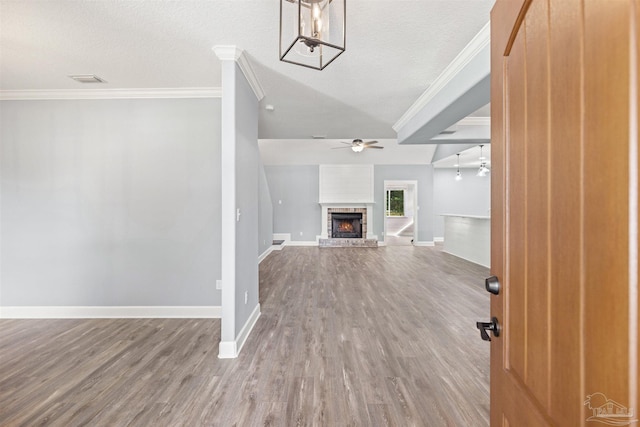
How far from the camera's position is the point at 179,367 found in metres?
2.23

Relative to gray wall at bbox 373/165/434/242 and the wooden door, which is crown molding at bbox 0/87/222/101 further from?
gray wall at bbox 373/165/434/242

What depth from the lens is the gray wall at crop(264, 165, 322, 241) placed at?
9.02 metres

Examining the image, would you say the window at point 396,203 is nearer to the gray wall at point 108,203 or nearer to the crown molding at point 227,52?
the gray wall at point 108,203

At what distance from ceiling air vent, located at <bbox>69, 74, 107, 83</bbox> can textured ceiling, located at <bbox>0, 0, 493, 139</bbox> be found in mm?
77

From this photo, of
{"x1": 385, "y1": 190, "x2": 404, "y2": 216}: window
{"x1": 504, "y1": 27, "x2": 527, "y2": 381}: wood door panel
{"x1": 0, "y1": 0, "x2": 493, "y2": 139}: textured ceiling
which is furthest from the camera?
{"x1": 385, "y1": 190, "x2": 404, "y2": 216}: window

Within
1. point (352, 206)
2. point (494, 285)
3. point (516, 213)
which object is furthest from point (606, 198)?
point (352, 206)

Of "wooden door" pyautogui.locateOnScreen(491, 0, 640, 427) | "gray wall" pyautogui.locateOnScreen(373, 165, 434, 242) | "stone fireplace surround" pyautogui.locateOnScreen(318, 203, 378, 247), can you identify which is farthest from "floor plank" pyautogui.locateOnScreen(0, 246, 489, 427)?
"gray wall" pyautogui.locateOnScreen(373, 165, 434, 242)

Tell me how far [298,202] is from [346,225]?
175 cm

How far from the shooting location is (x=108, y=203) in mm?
3270

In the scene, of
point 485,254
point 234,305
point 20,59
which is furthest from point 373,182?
point 20,59

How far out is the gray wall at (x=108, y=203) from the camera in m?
3.25

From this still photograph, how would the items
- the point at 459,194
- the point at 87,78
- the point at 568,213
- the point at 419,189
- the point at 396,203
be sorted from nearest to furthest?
the point at 568,213 → the point at 87,78 → the point at 419,189 → the point at 459,194 → the point at 396,203

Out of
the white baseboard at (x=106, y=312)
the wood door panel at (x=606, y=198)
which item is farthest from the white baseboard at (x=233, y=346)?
the wood door panel at (x=606, y=198)

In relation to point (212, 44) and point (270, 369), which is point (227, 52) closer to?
point (212, 44)
